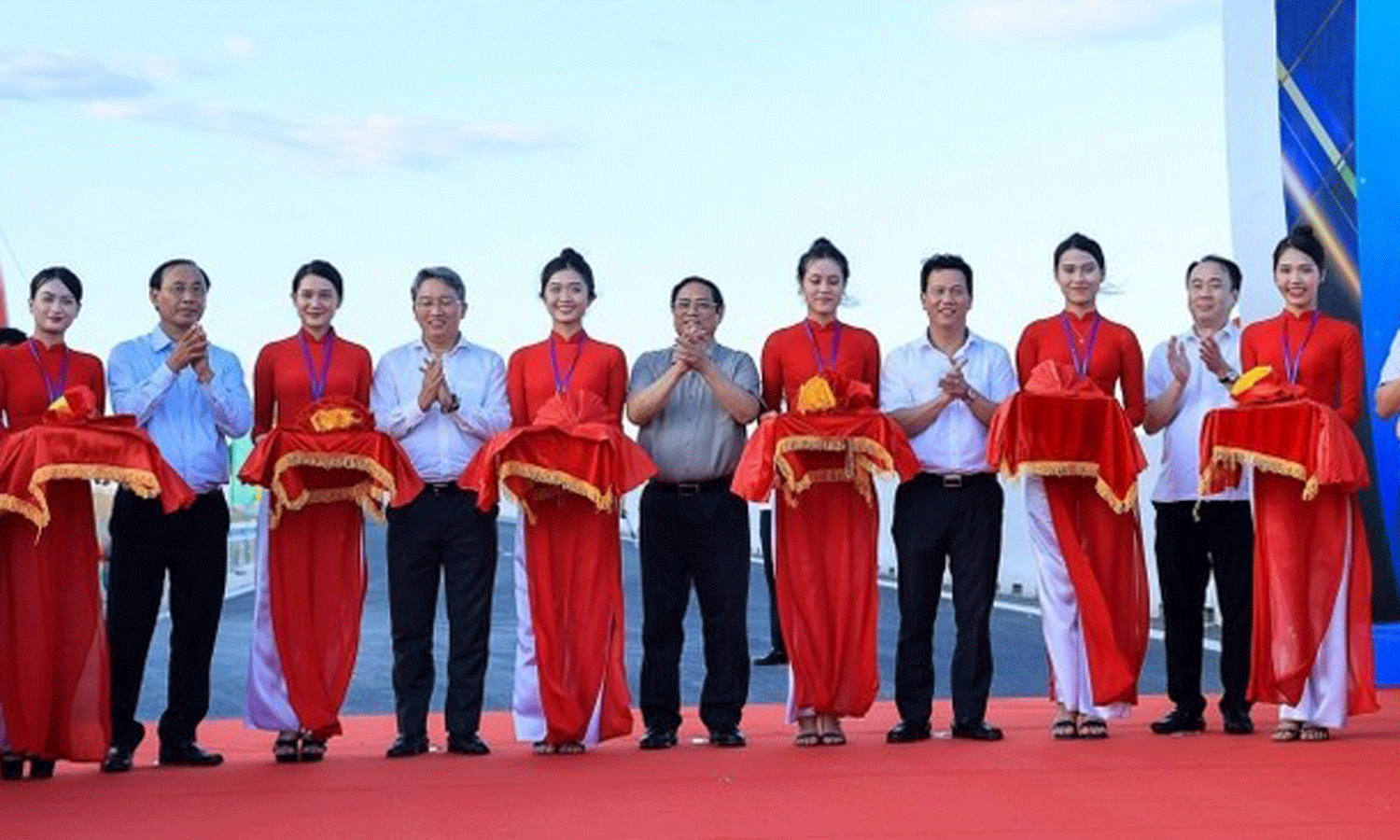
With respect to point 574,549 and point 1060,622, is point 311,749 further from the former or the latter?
point 1060,622

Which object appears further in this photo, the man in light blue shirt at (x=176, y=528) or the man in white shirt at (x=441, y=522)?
the man in white shirt at (x=441, y=522)

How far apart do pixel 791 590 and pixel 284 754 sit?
177 cm

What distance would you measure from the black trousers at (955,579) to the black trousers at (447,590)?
1.41 meters

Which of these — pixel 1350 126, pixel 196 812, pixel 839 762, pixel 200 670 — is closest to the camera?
pixel 196 812

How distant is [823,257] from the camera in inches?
303

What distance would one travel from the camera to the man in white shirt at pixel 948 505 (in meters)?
7.62

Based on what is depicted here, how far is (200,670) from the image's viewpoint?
7.43 meters

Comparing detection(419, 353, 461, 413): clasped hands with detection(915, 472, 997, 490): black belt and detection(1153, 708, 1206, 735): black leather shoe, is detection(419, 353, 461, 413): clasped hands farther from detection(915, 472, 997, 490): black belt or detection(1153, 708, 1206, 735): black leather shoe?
detection(1153, 708, 1206, 735): black leather shoe

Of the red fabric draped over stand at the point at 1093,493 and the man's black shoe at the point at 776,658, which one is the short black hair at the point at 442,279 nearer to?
the red fabric draped over stand at the point at 1093,493

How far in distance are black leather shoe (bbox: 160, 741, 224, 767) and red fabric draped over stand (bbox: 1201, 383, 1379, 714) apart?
3357 mm

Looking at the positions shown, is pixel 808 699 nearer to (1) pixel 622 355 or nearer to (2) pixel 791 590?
(2) pixel 791 590

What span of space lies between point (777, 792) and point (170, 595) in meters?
2.30

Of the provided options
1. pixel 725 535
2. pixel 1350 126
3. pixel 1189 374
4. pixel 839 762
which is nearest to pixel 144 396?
pixel 725 535

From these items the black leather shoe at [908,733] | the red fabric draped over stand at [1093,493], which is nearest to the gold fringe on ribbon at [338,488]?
the black leather shoe at [908,733]
